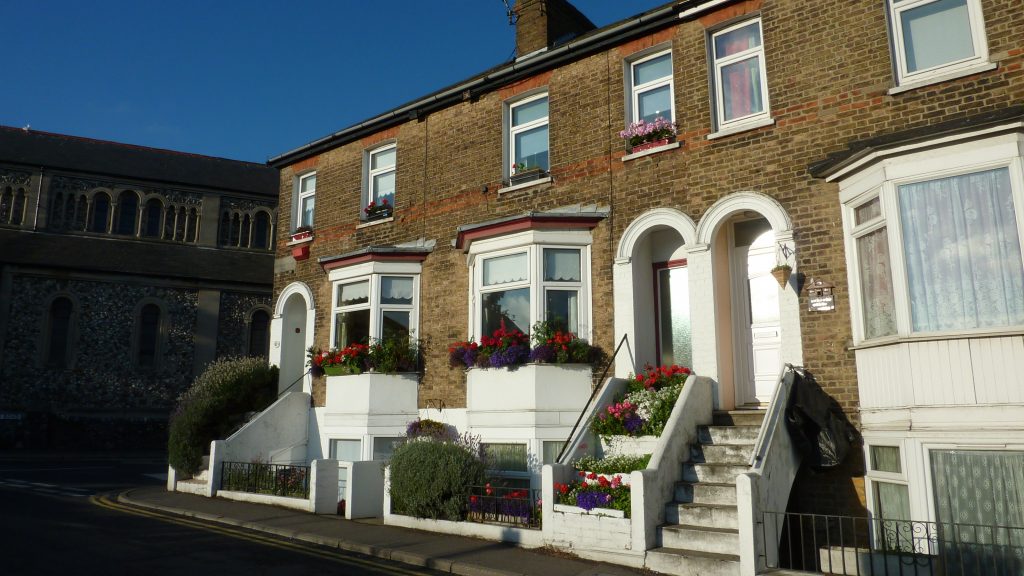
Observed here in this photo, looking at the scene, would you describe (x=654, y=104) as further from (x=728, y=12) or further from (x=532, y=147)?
(x=532, y=147)

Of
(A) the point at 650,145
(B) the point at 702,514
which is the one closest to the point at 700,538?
(B) the point at 702,514

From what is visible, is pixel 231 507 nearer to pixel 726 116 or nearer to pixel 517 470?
pixel 517 470

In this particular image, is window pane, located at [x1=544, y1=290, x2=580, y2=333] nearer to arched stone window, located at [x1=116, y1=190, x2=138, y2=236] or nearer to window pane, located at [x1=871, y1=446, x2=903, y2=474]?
window pane, located at [x1=871, y1=446, x2=903, y2=474]

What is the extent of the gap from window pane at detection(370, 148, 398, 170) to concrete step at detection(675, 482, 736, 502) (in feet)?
34.1

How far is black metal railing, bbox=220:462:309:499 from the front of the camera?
45.0 feet

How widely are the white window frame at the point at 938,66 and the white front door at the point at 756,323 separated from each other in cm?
287

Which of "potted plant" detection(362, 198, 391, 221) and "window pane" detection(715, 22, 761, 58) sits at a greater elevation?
"window pane" detection(715, 22, 761, 58)

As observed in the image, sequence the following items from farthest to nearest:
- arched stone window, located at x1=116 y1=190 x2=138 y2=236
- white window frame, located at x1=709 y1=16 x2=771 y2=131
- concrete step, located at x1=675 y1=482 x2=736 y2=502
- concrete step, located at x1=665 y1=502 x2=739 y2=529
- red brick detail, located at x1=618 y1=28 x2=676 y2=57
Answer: arched stone window, located at x1=116 y1=190 x2=138 y2=236
red brick detail, located at x1=618 y1=28 x2=676 y2=57
white window frame, located at x1=709 y1=16 x2=771 y2=131
concrete step, located at x1=675 y1=482 x2=736 y2=502
concrete step, located at x1=665 y1=502 x2=739 y2=529

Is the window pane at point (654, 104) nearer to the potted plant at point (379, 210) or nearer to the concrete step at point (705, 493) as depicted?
the potted plant at point (379, 210)

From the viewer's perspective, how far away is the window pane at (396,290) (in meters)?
15.0

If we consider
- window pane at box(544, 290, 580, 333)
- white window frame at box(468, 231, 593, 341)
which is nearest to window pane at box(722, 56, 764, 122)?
white window frame at box(468, 231, 593, 341)

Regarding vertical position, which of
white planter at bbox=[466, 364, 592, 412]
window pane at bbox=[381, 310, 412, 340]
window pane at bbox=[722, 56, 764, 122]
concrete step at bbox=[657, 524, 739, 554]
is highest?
window pane at bbox=[722, 56, 764, 122]

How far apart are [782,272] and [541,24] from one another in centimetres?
767

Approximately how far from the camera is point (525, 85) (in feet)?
47.3
